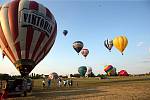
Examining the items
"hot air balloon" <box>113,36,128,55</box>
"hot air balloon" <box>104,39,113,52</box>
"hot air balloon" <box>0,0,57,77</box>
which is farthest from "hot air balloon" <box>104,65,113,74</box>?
"hot air balloon" <box>0,0,57,77</box>

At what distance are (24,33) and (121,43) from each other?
1409 inches

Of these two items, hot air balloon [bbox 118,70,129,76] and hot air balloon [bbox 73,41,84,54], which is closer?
hot air balloon [bbox 73,41,84,54]

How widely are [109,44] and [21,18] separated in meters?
44.4

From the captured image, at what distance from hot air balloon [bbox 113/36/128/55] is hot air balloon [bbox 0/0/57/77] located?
3233 centimetres

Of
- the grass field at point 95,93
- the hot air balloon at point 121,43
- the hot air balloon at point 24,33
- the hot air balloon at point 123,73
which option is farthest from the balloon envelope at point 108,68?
the hot air balloon at point 24,33

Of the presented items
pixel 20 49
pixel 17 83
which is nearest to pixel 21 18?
pixel 20 49

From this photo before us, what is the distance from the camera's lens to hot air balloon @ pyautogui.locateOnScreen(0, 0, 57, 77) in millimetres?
30625

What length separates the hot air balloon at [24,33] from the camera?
1206 inches

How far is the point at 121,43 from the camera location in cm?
6222

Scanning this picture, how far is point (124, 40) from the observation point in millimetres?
62375

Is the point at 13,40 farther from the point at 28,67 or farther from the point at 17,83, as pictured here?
the point at 17,83

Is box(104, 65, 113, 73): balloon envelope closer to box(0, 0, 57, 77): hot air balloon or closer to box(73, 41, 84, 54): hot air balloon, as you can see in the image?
box(73, 41, 84, 54): hot air balloon

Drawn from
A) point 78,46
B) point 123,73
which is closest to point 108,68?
point 123,73

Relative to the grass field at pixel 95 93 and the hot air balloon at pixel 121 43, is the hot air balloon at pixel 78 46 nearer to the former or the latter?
the hot air balloon at pixel 121 43
